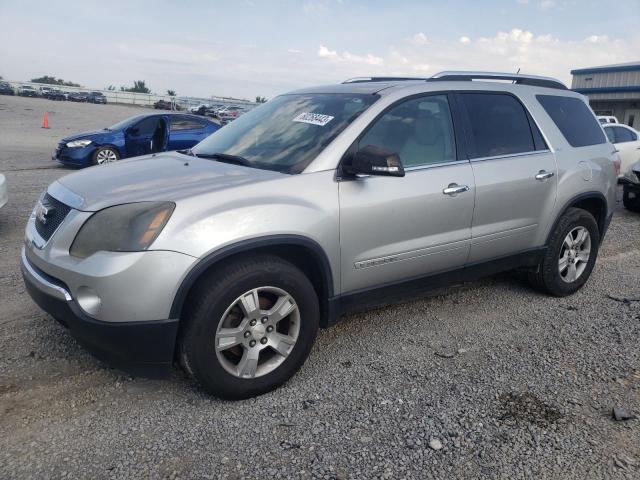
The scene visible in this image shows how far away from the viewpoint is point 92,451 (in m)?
2.64

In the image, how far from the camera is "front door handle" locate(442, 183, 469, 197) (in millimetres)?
3740

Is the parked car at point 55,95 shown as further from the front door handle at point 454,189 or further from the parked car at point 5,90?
the front door handle at point 454,189

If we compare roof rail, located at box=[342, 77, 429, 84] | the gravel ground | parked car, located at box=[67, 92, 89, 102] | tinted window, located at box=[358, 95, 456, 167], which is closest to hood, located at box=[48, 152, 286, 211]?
tinted window, located at box=[358, 95, 456, 167]

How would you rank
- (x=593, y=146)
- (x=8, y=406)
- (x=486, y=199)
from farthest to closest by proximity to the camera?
(x=593, y=146) → (x=486, y=199) → (x=8, y=406)

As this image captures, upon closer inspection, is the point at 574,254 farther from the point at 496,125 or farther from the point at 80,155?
the point at 80,155

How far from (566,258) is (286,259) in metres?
2.92

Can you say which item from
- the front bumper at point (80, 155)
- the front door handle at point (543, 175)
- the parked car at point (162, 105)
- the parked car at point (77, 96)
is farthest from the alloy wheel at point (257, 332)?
the parked car at point (77, 96)

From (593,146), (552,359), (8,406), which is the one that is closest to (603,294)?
(593,146)

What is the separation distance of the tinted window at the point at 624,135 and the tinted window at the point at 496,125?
386 inches

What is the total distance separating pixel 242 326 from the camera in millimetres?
3002

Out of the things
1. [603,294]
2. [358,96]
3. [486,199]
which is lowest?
[603,294]

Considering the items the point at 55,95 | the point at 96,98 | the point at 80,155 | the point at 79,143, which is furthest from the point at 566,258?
the point at 55,95

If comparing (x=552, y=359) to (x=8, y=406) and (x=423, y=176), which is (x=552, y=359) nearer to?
(x=423, y=176)

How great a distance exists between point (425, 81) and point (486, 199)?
3.21 ft
